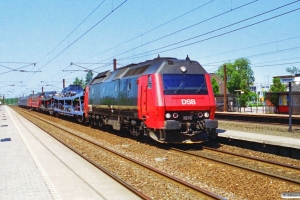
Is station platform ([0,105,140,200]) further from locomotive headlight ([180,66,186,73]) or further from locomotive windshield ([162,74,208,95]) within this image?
Result: locomotive headlight ([180,66,186,73])

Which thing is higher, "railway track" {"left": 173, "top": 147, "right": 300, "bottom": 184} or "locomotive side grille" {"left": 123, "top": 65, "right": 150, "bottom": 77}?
"locomotive side grille" {"left": 123, "top": 65, "right": 150, "bottom": 77}

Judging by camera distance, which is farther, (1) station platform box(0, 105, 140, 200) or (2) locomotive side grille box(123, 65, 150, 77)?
(2) locomotive side grille box(123, 65, 150, 77)

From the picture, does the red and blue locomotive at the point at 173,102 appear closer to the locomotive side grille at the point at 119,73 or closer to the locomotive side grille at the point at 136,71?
the locomotive side grille at the point at 136,71

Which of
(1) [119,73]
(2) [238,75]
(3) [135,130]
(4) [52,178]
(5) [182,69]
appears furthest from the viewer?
(2) [238,75]

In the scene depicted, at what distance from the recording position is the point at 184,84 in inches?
577

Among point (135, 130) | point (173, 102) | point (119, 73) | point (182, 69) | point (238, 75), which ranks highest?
point (238, 75)

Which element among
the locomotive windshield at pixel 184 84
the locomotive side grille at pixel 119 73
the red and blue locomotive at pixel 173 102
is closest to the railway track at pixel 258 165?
the red and blue locomotive at pixel 173 102

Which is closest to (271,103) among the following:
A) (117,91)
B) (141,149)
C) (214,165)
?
(117,91)

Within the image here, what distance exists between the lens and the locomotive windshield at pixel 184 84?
14.4 meters

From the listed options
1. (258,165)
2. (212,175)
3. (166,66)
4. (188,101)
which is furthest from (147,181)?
(166,66)

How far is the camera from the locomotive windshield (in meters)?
14.4

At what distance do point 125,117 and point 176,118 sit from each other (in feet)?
14.4

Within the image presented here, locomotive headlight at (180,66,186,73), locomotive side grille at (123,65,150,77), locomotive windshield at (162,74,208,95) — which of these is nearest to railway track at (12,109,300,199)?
locomotive windshield at (162,74,208,95)

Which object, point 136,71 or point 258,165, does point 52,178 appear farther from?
point 136,71
